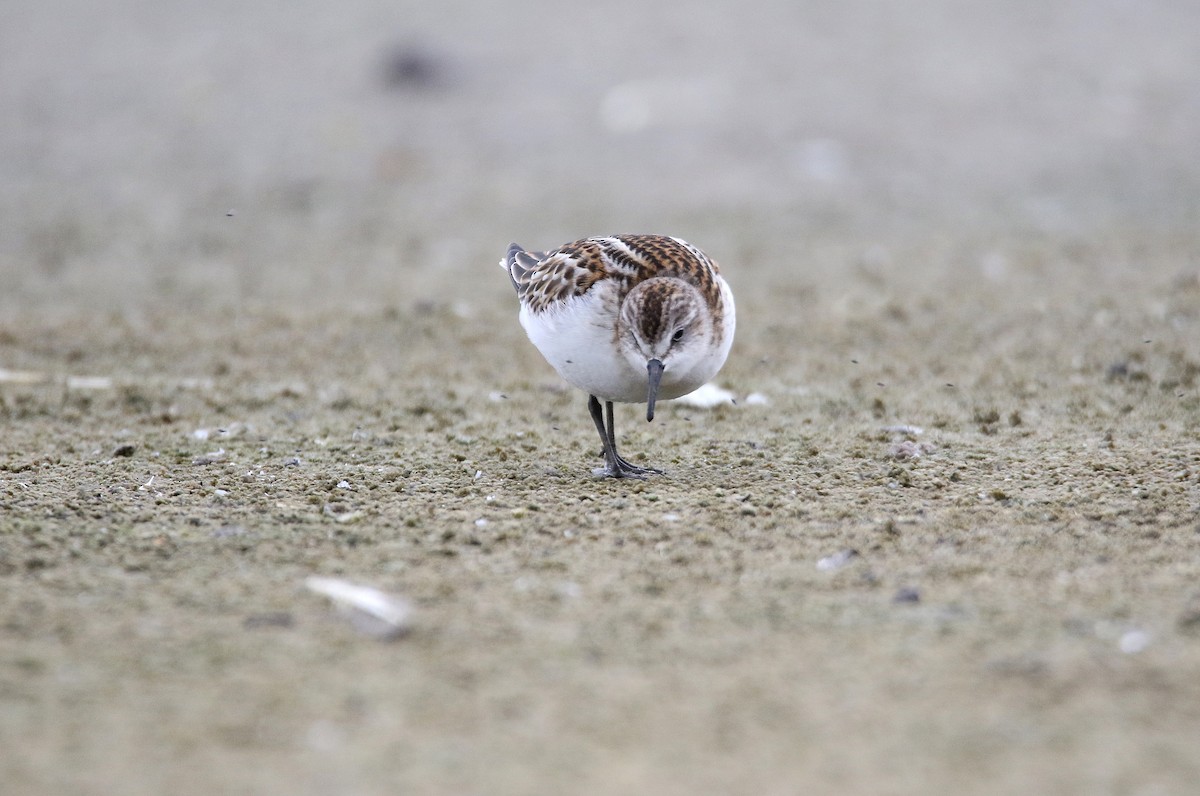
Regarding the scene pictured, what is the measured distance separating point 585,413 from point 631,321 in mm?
1569

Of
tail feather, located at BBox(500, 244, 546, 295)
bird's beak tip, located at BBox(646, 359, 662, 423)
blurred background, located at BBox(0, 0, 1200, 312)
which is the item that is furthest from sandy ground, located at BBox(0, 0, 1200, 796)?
tail feather, located at BBox(500, 244, 546, 295)

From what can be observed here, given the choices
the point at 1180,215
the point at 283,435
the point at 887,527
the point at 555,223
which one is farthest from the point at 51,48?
the point at 887,527

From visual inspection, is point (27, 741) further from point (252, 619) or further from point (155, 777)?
point (252, 619)

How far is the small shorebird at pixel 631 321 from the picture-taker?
15.7ft

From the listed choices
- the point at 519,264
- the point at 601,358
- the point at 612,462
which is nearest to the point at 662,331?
the point at 601,358

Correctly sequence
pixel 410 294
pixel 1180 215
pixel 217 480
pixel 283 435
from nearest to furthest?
pixel 217 480, pixel 283 435, pixel 410 294, pixel 1180 215

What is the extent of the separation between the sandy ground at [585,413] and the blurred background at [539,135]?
54mm

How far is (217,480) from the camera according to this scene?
4961 mm

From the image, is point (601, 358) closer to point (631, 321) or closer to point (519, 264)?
point (631, 321)

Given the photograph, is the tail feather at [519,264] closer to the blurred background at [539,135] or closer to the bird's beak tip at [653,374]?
the bird's beak tip at [653,374]

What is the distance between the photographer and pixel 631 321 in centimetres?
480

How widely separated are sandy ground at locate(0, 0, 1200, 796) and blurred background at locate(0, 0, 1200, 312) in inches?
2.1

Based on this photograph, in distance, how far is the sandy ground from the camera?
2.92 metres

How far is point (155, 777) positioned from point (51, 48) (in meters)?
12.2
